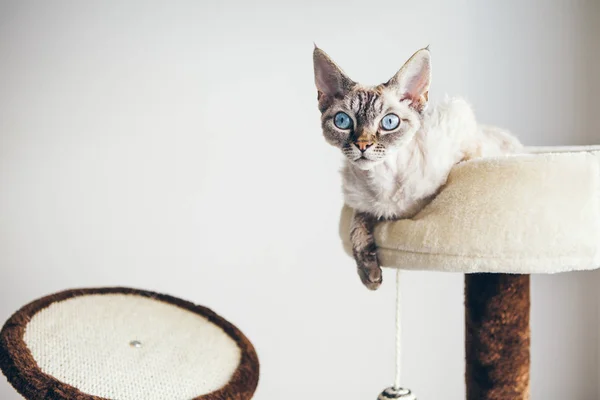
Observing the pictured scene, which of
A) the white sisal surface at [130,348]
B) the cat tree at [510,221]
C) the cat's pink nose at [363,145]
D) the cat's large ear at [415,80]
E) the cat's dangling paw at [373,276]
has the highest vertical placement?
the cat's large ear at [415,80]

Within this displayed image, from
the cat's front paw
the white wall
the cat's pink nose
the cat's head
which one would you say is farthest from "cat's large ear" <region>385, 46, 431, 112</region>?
the white wall

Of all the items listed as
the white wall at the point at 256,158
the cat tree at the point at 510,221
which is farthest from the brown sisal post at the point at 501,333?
the white wall at the point at 256,158

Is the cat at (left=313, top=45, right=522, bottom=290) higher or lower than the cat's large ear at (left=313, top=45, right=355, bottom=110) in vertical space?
lower

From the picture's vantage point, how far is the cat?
93 centimetres

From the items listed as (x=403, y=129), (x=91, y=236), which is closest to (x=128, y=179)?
(x=91, y=236)

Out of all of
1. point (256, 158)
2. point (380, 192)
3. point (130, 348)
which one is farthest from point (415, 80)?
point (256, 158)

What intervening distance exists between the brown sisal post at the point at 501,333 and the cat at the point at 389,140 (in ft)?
0.67

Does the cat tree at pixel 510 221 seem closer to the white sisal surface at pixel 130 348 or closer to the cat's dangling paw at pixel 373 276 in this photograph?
the cat's dangling paw at pixel 373 276

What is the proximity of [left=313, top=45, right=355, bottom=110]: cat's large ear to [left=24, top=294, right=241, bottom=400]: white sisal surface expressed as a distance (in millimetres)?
535

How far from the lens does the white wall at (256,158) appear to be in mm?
1621

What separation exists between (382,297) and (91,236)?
866 millimetres

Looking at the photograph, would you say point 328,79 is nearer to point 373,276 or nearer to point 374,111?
point 374,111

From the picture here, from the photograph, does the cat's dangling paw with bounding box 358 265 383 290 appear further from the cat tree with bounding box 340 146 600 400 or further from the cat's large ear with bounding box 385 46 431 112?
the cat's large ear with bounding box 385 46 431 112

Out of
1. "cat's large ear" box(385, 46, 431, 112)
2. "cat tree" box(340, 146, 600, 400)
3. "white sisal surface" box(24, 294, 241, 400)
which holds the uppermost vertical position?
"cat's large ear" box(385, 46, 431, 112)
